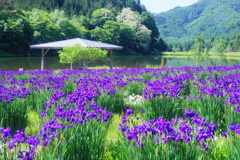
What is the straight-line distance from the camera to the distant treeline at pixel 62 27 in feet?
150

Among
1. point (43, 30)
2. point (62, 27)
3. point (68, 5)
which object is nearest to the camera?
point (43, 30)

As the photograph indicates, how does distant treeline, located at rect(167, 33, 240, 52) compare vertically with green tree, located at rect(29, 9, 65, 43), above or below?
above

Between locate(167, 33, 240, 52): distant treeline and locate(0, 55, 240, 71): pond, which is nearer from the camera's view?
locate(0, 55, 240, 71): pond

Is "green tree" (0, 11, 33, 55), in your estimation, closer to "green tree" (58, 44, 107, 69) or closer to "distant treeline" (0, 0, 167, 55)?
"distant treeline" (0, 0, 167, 55)

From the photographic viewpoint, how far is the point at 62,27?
192ft

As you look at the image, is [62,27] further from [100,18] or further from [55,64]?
[55,64]

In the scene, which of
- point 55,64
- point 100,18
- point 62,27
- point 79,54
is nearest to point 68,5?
point 100,18

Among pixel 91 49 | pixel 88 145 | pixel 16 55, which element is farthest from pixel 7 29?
pixel 88 145

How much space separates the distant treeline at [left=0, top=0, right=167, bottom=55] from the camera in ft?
150

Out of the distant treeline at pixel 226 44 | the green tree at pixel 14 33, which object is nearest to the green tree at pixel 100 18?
the green tree at pixel 14 33

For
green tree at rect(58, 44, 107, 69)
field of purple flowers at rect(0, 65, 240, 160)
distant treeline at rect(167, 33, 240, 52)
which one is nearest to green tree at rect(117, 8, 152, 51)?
distant treeline at rect(167, 33, 240, 52)

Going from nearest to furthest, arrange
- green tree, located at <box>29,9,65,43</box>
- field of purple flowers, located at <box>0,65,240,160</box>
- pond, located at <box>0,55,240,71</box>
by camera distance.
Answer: field of purple flowers, located at <box>0,65,240,160</box> < pond, located at <box>0,55,240,71</box> < green tree, located at <box>29,9,65,43</box>

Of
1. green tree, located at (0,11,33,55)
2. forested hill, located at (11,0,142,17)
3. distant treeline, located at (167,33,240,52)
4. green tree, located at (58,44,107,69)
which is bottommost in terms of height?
green tree, located at (58,44,107,69)

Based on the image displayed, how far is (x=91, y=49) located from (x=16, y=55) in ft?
103
